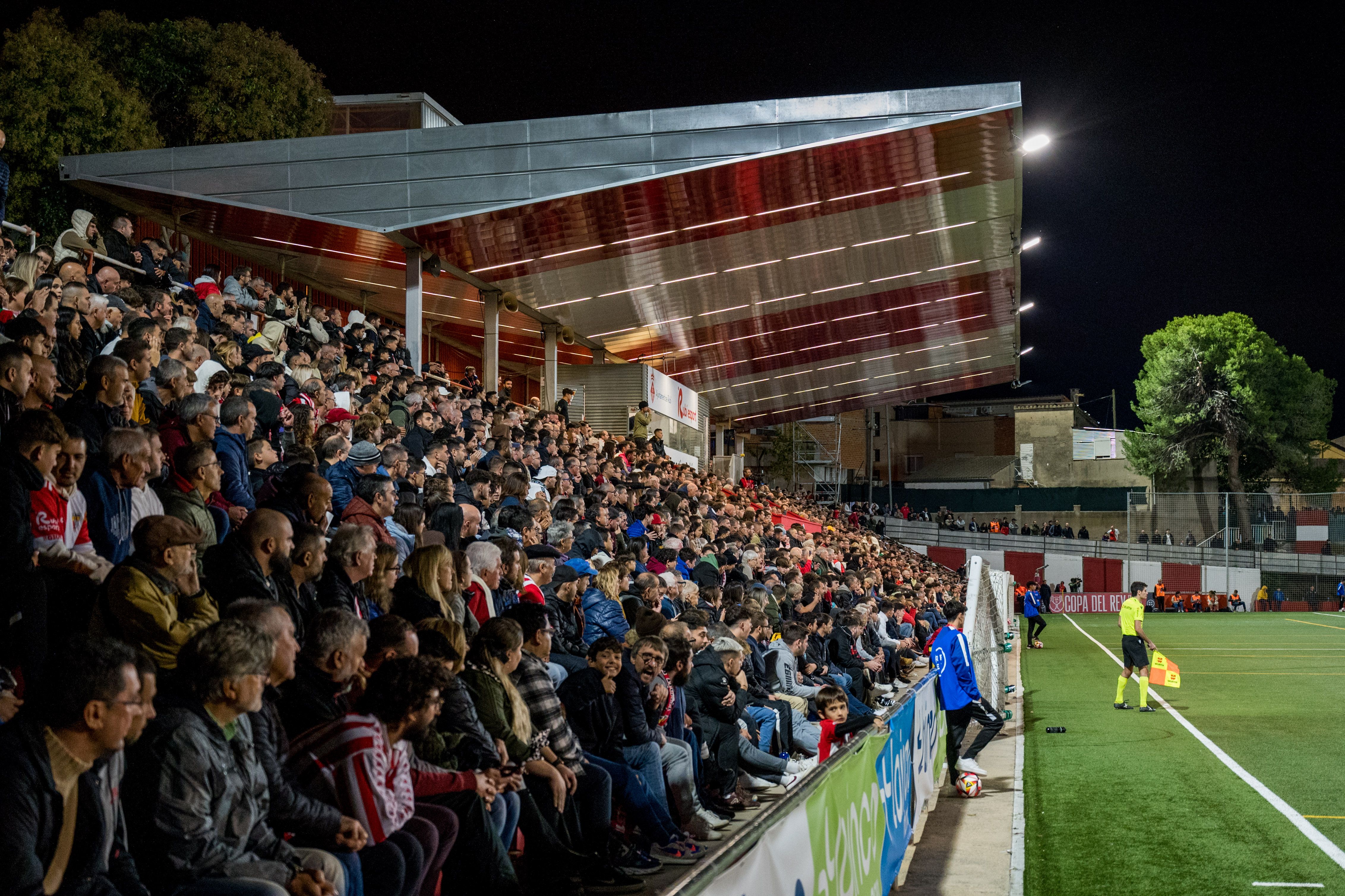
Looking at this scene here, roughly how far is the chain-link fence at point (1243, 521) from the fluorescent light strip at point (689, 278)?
105 feet

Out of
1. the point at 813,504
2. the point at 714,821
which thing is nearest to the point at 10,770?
the point at 714,821

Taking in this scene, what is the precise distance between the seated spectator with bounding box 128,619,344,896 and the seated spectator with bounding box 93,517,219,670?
20.9 inches

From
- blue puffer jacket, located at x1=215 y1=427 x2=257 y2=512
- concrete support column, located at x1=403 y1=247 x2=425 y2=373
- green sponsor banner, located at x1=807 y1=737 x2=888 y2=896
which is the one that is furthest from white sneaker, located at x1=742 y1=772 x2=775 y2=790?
concrete support column, located at x1=403 y1=247 x2=425 y2=373

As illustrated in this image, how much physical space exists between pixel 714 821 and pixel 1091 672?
53.6ft

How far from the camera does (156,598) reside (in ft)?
13.8

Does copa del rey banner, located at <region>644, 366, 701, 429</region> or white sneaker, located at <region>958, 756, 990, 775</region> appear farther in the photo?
copa del rey banner, located at <region>644, 366, 701, 429</region>

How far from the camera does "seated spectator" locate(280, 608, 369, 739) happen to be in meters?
4.34

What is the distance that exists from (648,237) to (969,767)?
11.8m

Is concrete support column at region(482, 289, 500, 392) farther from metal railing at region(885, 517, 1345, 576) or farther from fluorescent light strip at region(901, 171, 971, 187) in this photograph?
metal railing at region(885, 517, 1345, 576)

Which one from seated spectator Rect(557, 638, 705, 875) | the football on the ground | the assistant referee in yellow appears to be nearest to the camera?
seated spectator Rect(557, 638, 705, 875)

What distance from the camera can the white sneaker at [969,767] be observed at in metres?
10.5

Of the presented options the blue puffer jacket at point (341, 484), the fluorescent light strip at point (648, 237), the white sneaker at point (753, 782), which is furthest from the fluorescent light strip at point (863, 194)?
the blue puffer jacket at point (341, 484)

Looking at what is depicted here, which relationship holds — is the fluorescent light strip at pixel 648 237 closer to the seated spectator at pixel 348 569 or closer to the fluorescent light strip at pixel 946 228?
the fluorescent light strip at pixel 946 228

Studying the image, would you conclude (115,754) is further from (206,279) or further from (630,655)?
(206,279)
